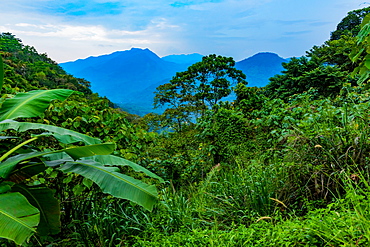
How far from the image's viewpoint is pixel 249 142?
16.5 ft

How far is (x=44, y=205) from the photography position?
1996 mm

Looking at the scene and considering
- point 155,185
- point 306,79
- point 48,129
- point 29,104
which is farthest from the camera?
point 306,79

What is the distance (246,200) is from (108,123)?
6.45ft

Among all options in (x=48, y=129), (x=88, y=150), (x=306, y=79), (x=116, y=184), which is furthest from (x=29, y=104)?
(x=306, y=79)

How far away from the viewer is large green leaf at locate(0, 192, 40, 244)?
4.42 ft

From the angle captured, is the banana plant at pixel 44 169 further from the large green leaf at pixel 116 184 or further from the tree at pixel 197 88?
the tree at pixel 197 88

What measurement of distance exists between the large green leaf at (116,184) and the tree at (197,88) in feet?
42.7

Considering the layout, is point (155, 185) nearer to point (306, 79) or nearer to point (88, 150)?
point (88, 150)

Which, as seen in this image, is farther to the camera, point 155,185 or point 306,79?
point 306,79

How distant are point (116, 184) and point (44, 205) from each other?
64cm

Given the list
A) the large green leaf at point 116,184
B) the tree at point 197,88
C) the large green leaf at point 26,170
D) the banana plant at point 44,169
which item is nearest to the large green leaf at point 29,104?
the banana plant at point 44,169

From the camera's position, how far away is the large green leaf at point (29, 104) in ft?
7.18

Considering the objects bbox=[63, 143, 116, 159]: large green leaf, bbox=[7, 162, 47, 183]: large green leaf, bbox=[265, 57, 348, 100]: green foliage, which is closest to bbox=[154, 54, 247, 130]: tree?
bbox=[265, 57, 348, 100]: green foliage

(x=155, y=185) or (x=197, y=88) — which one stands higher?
(x=197, y=88)
